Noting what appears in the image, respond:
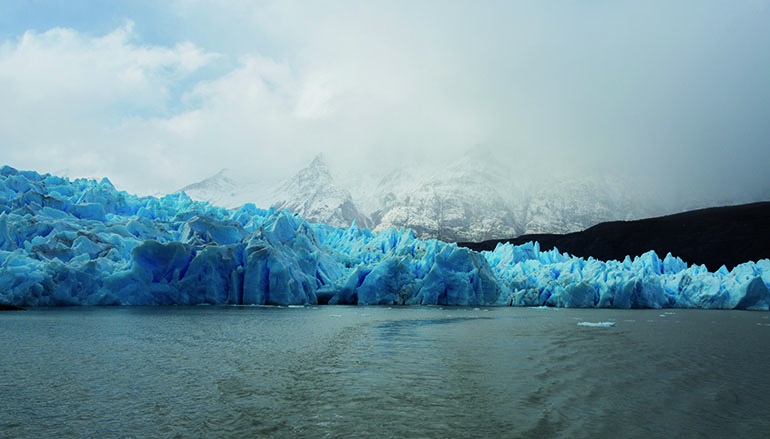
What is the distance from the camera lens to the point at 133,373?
364 inches

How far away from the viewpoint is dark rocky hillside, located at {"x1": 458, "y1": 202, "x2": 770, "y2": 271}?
246ft

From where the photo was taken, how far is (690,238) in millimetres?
83875

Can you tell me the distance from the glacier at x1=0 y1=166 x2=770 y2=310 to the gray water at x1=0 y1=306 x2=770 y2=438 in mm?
12019

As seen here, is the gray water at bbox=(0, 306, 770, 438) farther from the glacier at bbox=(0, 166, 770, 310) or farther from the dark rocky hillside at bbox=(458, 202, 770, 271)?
the dark rocky hillside at bbox=(458, 202, 770, 271)

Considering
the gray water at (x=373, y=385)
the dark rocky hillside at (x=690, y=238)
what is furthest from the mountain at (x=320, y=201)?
the gray water at (x=373, y=385)

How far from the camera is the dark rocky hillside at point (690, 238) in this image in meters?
74.9

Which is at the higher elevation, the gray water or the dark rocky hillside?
the dark rocky hillside

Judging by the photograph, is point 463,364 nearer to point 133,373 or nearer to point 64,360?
point 133,373

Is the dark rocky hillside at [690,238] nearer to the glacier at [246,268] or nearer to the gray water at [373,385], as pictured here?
the glacier at [246,268]

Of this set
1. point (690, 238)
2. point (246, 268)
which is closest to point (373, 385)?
point (246, 268)

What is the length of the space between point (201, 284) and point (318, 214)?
123m

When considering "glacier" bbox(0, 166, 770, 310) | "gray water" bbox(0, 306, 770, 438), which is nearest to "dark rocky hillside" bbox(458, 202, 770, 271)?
"glacier" bbox(0, 166, 770, 310)

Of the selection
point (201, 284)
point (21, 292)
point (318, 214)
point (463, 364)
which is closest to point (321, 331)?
point (463, 364)

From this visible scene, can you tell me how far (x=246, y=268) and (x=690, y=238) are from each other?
78747 millimetres
